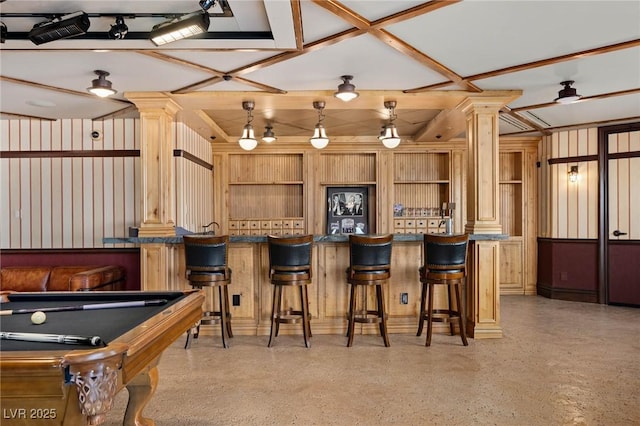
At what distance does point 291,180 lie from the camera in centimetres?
732

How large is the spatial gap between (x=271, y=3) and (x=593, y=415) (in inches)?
128

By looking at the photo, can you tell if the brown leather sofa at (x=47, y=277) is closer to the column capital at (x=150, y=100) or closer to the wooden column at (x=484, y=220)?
the column capital at (x=150, y=100)

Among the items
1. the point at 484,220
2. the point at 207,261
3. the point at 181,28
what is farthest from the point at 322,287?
the point at 181,28

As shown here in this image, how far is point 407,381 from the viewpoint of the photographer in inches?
124

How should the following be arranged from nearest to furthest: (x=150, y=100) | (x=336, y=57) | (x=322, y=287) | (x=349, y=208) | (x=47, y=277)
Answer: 1. (x=336, y=57)
2. (x=150, y=100)
3. (x=322, y=287)
4. (x=47, y=277)
5. (x=349, y=208)

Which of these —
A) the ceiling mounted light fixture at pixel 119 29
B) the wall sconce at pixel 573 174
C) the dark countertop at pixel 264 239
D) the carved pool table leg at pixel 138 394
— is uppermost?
the ceiling mounted light fixture at pixel 119 29

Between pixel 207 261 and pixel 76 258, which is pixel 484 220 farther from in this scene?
pixel 76 258

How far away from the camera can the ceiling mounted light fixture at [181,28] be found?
2471 mm

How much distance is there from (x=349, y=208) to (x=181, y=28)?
512 centimetres

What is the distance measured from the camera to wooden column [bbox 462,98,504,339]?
4.38 metres

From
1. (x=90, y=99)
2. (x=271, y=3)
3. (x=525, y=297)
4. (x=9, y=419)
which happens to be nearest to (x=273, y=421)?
(x=9, y=419)

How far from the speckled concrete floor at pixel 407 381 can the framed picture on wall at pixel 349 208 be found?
3.14 metres

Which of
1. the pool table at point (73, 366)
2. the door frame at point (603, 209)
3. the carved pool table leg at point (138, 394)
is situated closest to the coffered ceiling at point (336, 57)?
the door frame at point (603, 209)

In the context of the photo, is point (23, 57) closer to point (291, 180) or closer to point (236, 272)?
point (236, 272)
